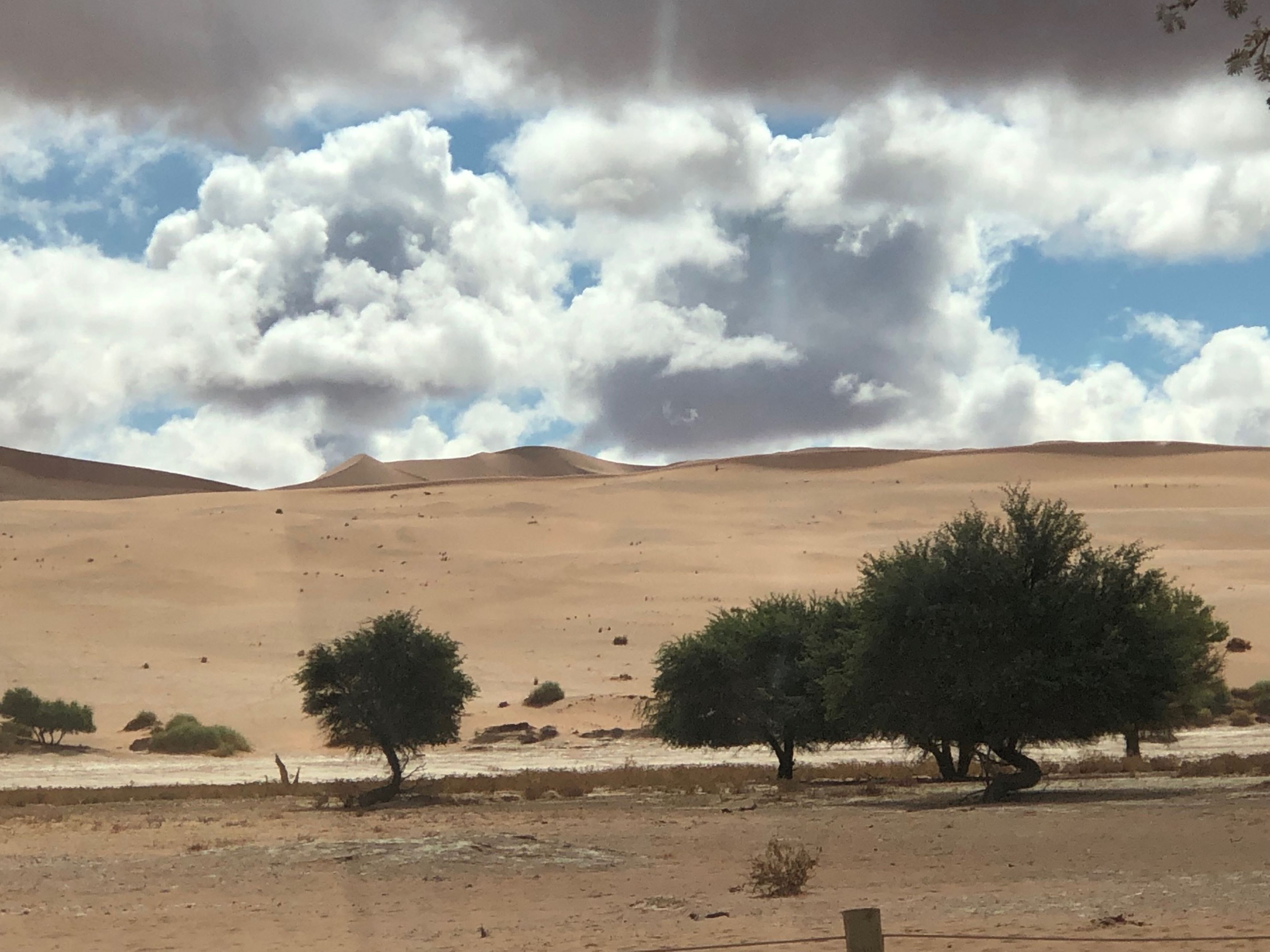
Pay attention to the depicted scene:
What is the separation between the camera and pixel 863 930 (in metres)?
9.33

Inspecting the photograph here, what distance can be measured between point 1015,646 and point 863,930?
69.9ft

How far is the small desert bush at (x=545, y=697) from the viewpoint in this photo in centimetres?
6191

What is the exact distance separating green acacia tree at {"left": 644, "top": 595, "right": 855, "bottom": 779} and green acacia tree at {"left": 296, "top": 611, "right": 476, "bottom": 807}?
6.05 m

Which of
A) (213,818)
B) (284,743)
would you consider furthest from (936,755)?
(284,743)

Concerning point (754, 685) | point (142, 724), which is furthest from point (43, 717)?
point (754, 685)

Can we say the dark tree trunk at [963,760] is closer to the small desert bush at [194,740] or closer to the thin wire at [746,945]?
the thin wire at [746,945]

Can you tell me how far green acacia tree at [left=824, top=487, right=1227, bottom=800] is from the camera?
29250 millimetres

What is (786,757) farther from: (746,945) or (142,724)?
(142,724)

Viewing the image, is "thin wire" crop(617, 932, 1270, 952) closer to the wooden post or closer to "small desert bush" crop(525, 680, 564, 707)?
the wooden post

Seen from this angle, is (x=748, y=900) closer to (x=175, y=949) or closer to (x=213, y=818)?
(x=175, y=949)

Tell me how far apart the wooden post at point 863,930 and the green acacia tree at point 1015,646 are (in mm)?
20334

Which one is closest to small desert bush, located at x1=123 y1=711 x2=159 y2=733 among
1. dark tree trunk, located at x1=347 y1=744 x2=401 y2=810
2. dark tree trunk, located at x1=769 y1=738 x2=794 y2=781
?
dark tree trunk, located at x1=347 y1=744 x2=401 y2=810

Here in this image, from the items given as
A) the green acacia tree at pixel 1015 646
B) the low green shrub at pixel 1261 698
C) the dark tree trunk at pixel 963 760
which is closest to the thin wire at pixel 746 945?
the green acacia tree at pixel 1015 646

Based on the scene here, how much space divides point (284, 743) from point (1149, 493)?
8103cm
